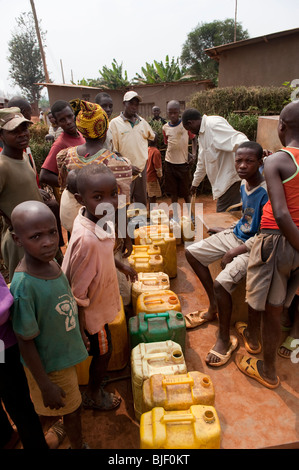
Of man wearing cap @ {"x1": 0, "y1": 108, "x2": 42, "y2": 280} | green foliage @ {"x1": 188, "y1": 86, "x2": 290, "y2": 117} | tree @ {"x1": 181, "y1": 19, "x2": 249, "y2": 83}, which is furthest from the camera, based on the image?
tree @ {"x1": 181, "y1": 19, "x2": 249, "y2": 83}

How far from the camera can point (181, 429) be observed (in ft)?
5.17

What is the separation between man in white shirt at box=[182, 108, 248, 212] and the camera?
3553 mm

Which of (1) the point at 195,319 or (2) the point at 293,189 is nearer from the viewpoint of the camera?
(2) the point at 293,189

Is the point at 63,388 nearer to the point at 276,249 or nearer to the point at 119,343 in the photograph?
the point at 119,343

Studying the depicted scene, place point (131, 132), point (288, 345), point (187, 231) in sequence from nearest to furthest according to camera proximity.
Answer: point (288, 345) → point (131, 132) → point (187, 231)

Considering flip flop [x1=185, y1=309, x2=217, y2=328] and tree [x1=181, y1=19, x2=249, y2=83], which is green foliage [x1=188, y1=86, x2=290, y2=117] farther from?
tree [x1=181, y1=19, x2=249, y2=83]

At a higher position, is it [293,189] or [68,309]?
[293,189]

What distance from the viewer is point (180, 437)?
1.55m

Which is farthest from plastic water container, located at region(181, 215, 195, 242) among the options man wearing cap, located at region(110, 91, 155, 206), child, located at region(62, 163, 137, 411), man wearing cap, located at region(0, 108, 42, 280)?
child, located at region(62, 163, 137, 411)

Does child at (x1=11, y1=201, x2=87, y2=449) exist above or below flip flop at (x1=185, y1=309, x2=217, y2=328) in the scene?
above

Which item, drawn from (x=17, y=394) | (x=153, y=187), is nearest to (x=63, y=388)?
(x=17, y=394)

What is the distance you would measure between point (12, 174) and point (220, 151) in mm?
2504

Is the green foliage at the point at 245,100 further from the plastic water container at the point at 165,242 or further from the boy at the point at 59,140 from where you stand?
the boy at the point at 59,140

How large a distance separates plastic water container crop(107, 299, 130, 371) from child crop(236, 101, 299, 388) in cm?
100
